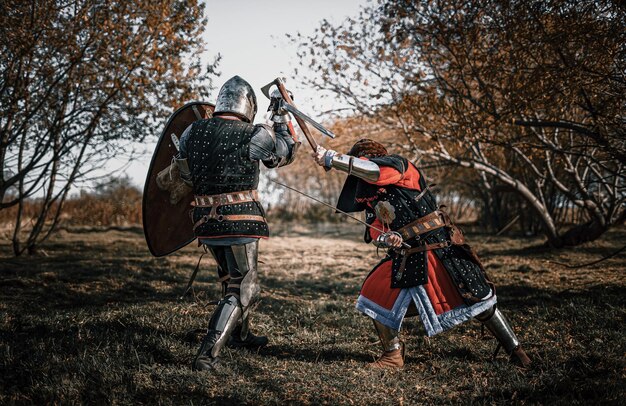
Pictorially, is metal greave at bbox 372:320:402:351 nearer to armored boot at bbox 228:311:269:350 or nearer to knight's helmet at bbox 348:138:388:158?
armored boot at bbox 228:311:269:350

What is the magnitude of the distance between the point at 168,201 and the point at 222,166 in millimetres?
922

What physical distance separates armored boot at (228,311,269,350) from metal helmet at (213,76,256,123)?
1.51 metres

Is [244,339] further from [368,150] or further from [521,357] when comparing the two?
[521,357]

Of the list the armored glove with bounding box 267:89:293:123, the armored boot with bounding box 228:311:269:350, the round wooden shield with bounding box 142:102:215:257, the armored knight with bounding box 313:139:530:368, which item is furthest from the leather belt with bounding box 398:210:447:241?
the round wooden shield with bounding box 142:102:215:257

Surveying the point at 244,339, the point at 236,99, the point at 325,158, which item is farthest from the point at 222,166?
the point at 244,339

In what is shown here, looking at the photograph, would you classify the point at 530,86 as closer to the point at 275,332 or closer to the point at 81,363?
the point at 275,332

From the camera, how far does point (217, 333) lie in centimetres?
295

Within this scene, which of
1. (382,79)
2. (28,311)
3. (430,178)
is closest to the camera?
(28,311)

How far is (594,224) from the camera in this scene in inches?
359

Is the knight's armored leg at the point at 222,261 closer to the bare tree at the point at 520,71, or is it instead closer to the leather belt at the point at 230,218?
the leather belt at the point at 230,218

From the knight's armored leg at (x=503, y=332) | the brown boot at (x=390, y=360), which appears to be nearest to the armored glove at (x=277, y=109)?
the brown boot at (x=390, y=360)

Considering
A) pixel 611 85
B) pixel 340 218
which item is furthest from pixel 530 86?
pixel 340 218

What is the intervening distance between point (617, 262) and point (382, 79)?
15.9 feet

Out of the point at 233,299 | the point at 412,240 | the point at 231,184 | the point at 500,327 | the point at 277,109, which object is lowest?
the point at 500,327
